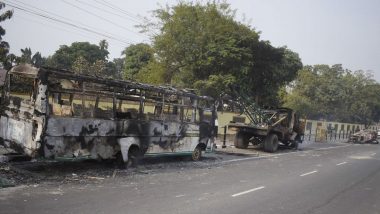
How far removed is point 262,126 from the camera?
25188 millimetres

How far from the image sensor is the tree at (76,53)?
6288 cm

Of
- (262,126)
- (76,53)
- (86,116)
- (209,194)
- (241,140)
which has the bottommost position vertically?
(209,194)

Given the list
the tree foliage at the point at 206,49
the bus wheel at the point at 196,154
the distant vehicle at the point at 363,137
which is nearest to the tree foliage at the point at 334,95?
the distant vehicle at the point at 363,137

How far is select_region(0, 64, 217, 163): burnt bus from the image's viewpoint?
37.4ft

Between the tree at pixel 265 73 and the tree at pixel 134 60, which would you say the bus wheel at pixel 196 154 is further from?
the tree at pixel 134 60

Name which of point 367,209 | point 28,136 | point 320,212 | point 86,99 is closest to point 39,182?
point 28,136

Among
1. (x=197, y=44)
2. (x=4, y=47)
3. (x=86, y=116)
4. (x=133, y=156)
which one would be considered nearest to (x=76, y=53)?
(x=197, y=44)

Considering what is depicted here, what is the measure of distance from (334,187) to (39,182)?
27.6 feet

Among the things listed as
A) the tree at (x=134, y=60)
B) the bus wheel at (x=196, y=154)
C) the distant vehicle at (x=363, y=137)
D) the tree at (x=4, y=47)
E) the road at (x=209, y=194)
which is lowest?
the road at (x=209, y=194)

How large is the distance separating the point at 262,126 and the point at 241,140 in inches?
60.9

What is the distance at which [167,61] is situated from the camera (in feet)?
119

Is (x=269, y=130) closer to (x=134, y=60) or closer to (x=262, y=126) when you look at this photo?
(x=262, y=126)

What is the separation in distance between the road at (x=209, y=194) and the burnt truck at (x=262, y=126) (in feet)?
29.2

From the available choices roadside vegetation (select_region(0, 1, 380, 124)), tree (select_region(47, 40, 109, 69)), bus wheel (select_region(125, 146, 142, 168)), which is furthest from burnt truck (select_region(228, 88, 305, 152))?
tree (select_region(47, 40, 109, 69))
